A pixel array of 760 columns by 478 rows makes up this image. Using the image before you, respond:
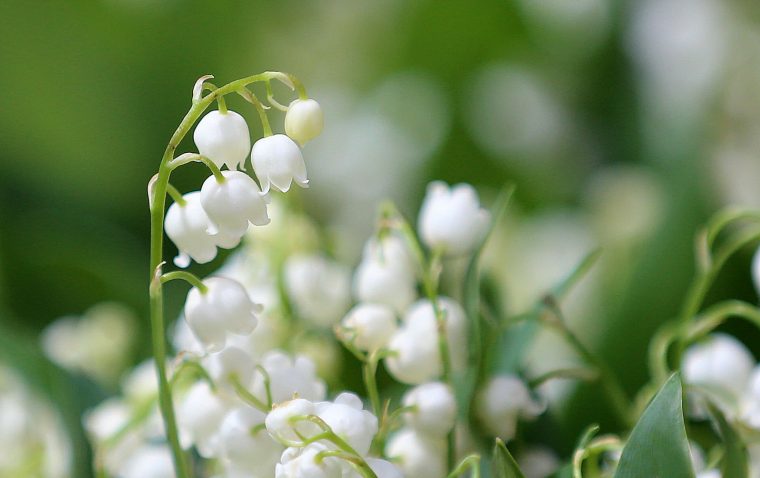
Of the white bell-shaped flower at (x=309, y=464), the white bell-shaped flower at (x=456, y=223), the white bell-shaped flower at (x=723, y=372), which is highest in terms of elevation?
the white bell-shaped flower at (x=456, y=223)

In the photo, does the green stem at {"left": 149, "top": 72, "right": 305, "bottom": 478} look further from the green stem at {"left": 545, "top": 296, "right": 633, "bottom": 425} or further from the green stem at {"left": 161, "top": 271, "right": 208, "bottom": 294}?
the green stem at {"left": 545, "top": 296, "right": 633, "bottom": 425}

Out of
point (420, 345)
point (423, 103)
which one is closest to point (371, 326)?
point (420, 345)

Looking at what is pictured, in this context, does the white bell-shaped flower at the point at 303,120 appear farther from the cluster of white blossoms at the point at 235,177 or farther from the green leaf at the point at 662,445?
the green leaf at the point at 662,445

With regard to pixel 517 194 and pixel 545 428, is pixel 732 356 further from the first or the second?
pixel 517 194

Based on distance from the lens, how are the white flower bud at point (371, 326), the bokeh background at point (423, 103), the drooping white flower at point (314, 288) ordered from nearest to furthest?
the white flower bud at point (371, 326) < the drooping white flower at point (314, 288) < the bokeh background at point (423, 103)

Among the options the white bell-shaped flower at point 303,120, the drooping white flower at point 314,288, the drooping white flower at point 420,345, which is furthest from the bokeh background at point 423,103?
the white bell-shaped flower at point 303,120

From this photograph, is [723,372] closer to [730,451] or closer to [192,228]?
[730,451]

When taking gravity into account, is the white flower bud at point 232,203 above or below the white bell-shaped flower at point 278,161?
below
